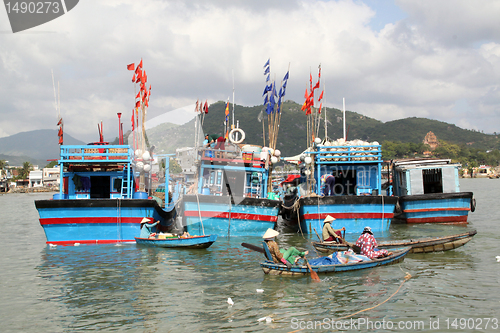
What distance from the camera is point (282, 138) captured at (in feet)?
405

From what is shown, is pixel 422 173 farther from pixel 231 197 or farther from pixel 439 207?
pixel 231 197

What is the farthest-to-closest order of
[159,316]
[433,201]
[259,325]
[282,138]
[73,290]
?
1. [282,138]
2. [433,201]
3. [73,290]
4. [159,316]
5. [259,325]

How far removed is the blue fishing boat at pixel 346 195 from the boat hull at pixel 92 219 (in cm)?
752

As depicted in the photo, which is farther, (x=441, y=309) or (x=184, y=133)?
(x=184, y=133)

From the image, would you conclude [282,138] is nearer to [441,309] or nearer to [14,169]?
[14,169]

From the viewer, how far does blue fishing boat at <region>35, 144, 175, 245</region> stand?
1631 cm

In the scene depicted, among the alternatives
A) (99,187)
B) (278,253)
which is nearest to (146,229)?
(99,187)

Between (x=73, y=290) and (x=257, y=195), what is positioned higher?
(x=257, y=195)

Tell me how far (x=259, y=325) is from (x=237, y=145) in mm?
13414

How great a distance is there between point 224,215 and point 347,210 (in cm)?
588

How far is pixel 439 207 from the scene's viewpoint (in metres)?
21.6

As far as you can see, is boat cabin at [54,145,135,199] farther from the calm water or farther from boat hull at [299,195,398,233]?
boat hull at [299,195,398,233]

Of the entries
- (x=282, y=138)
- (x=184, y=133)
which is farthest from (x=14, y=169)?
(x=184, y=133)

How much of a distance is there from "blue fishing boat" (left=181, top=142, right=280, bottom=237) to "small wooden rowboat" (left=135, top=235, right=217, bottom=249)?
243 cm
